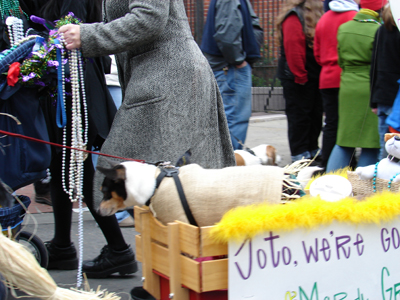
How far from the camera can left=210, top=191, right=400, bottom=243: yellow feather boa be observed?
76.8 inches

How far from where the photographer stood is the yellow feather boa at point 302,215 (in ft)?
6.40

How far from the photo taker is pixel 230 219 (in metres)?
1.96

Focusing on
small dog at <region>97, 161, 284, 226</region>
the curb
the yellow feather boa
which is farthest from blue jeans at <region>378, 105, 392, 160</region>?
the curb

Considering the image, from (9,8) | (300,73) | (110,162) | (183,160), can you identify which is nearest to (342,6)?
(300,73)

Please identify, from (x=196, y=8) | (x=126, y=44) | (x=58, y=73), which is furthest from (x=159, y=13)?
(x=196, y=8)

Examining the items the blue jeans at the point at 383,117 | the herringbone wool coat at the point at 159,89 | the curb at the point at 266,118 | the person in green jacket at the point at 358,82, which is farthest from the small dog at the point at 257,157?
the curb at the point at 266,118

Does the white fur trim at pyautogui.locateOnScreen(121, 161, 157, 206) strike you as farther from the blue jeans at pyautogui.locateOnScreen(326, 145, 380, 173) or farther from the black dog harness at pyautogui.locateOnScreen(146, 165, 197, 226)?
the blue jeans at pyautogui.locateOnScreen(326, 145, 380, 173)

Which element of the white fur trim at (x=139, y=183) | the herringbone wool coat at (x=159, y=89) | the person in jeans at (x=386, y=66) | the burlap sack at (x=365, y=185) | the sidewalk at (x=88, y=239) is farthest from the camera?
the person in jeans at (x=386, y=66)

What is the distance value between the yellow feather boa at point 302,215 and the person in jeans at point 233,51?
10.1 feet

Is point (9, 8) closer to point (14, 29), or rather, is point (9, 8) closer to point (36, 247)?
point (14, 29)

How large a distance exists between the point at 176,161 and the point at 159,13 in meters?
0.76

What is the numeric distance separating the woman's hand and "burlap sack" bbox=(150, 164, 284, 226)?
918mm

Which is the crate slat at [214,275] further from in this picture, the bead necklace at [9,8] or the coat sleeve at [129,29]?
the bead necklace at [9,8]

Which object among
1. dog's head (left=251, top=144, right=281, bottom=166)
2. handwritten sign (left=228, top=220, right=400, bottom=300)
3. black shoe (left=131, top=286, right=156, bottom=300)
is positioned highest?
handwritten sign (left=228, top=220, right=400, bottom=300)
